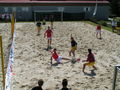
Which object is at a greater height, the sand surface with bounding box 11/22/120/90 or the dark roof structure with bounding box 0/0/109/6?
the dark roof structure with bounding box 0/0/109/6

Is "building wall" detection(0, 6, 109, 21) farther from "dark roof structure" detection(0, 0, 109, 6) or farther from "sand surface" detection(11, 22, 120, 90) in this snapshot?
"sand surface" detection(11, 22, 120, 90)

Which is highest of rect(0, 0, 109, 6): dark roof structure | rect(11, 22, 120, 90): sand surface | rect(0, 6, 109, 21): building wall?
rect(0, 0, 109, 6): dark roof structure

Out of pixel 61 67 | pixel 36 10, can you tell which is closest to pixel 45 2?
pixel 36 10

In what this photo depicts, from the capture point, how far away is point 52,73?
1148 centimetres

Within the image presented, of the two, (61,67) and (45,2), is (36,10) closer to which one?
(45,2)

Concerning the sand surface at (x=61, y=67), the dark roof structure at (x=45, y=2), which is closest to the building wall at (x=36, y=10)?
the dark roof structure at (x=45, y=2)

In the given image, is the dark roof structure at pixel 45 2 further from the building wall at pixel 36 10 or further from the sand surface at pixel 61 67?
the sand surface at pixel 61 67

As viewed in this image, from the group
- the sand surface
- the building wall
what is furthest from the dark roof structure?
the sand surface

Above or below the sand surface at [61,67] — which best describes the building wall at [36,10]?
above

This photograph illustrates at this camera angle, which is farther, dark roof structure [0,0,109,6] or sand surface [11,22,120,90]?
dark roof structure [0,0,109,6]

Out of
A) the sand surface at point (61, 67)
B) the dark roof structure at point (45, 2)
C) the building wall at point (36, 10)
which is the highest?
the dark roof structure at point (45, 2)

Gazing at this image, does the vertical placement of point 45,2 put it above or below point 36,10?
above

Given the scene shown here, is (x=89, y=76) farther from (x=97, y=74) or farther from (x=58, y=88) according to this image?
(x=58, y=88)

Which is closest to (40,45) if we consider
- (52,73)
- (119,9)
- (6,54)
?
(6,54)
